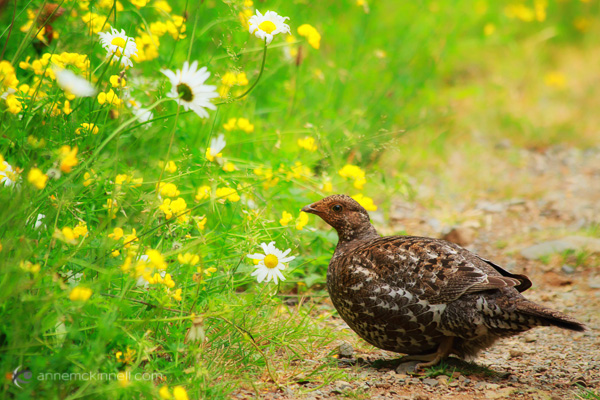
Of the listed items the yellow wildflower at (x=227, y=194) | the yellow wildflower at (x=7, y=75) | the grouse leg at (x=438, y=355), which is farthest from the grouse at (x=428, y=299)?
the yellow wildflower at (x=7, y=75)

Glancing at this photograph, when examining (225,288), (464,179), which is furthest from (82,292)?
(464,179)

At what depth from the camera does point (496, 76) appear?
9.27m

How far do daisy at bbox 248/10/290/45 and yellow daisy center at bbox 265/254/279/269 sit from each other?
107 centimetres

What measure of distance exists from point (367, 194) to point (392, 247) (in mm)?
2425

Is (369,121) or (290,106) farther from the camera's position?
(369,121)

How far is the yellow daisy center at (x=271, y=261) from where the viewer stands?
3.18 m

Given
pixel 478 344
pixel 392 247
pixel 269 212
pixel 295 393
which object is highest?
pixel 269 212

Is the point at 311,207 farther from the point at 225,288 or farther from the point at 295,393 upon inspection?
the point at 295,393

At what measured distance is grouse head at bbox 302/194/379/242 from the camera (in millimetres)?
4043

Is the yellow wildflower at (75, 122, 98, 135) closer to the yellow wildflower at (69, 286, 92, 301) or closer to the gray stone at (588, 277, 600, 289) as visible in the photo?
the yellow wildflower at (69, 286, 92, 301)

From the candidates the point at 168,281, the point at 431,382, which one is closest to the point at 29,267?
the point at 168,281

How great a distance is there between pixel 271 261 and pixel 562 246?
3.37 m

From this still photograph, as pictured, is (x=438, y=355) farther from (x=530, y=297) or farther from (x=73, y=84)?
(x=73, y=84)

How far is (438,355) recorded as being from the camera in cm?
357
